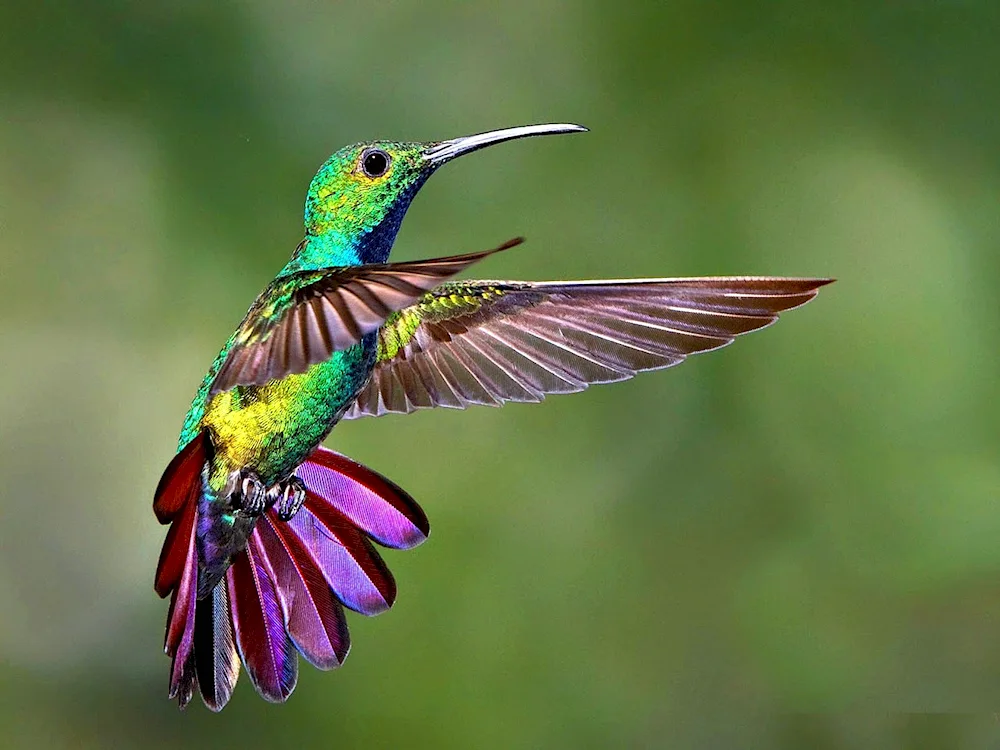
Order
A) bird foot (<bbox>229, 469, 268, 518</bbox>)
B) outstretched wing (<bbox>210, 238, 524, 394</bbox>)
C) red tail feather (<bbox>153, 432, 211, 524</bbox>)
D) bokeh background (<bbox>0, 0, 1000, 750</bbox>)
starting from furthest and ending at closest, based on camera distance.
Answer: bokeh background (<bbox>0, 0, 1000, 750</bbox>) → bird foot (<bbox>229, 469, 268, 518</bbox>) → red tail feather (<bbox>153, 432, 211, 524</bbox>) → outstretched wing (<bbox>210, 238, 524, 394</bbox>)

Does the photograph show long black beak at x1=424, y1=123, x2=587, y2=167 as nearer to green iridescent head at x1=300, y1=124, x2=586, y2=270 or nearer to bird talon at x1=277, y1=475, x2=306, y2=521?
green iridescent head at x1=300, y1=124, x2=586, y2=270

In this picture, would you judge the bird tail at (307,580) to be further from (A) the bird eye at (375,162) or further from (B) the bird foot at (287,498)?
(A) the bird eye at (375,162)

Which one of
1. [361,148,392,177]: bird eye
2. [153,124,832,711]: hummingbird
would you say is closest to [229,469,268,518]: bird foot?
[153,124,832,711]: hummingbird

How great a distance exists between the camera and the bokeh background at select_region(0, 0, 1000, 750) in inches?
97.6

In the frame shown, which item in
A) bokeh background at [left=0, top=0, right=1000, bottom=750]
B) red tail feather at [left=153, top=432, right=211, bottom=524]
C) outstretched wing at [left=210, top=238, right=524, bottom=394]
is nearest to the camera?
outstretched wing at [left=210, top=238, right=524, bottom=394]

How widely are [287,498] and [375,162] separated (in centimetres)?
34

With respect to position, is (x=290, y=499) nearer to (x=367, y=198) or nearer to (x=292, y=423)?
(x=292, y=423)

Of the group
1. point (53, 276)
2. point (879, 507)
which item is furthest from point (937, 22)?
point (53, 276)

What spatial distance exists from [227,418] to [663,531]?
148 centimetres

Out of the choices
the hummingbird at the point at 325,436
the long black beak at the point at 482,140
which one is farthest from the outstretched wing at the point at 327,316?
the long black beak at the point at 482,140

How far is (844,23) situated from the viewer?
2.91m

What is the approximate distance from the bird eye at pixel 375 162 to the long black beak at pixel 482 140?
0.04 metres

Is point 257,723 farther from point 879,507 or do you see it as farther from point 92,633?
point 879,507

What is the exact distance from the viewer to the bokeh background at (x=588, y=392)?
8.13 feet
